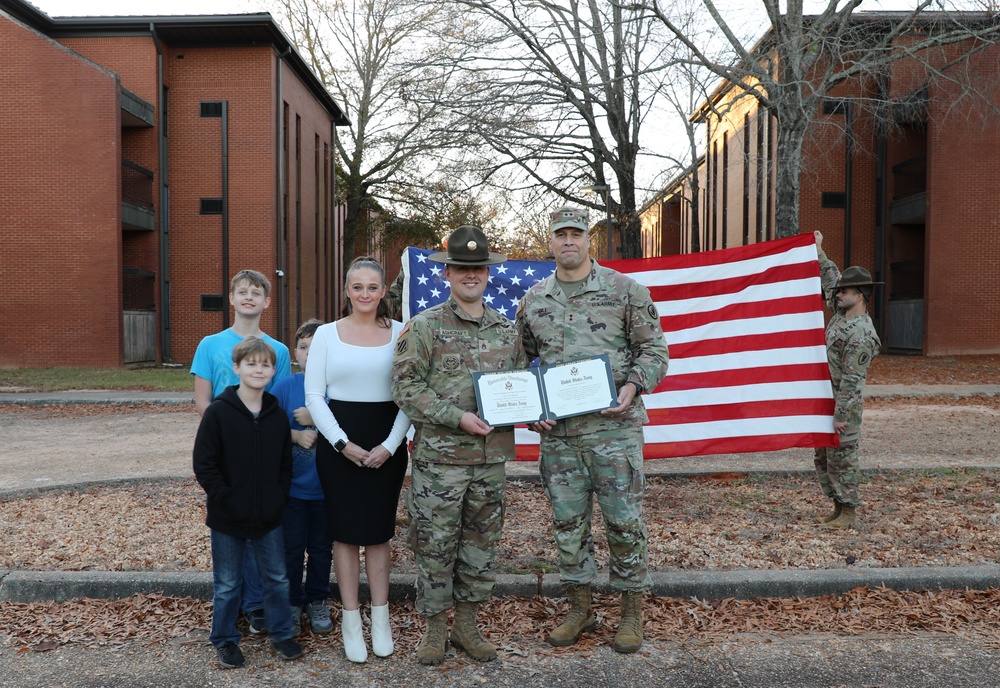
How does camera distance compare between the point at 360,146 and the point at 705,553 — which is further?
the point at 360,146

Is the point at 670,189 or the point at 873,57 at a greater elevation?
the point at 873,57

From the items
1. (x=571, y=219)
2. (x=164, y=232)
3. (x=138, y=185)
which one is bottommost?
(x=571, y=219)

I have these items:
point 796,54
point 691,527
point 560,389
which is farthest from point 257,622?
point 796,54

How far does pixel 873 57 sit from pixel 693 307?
1618 centimetres

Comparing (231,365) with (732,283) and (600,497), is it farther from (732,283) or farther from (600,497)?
(732,283)

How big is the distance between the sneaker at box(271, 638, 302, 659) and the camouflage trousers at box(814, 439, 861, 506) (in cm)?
397

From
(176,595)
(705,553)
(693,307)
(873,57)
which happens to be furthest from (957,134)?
(176,595)

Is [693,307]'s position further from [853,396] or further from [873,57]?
[873,57]

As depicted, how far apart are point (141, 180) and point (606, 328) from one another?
27.0 meters

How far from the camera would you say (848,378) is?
234 inches

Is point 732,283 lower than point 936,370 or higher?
higher

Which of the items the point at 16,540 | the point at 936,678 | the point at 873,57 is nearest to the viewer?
the point at 936,678

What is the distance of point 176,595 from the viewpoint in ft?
15.6

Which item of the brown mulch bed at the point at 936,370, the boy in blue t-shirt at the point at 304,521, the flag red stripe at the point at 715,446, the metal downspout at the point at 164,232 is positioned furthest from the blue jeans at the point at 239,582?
the metal downspout at the point at 164,232
